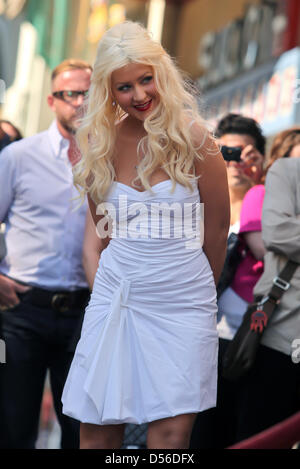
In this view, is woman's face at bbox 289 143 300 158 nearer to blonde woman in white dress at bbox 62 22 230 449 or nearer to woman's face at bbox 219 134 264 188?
woman's face at bbox 219 134 264 188

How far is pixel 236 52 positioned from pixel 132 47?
1068 centimetres

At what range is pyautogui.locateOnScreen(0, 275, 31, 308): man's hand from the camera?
3.83 metres

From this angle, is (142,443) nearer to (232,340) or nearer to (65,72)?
(232,340)

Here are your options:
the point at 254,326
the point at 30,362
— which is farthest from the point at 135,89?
the point at 30,362

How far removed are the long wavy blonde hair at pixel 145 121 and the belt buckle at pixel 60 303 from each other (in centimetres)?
103

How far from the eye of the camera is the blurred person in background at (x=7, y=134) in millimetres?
4559

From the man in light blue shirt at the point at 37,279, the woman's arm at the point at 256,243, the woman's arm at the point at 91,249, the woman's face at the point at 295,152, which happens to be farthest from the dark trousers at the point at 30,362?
the woman's face at the point at 295,152

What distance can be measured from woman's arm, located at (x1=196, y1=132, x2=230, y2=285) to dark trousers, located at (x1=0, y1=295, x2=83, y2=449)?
106 cm

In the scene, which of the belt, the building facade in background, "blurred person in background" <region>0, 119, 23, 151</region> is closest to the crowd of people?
the belt

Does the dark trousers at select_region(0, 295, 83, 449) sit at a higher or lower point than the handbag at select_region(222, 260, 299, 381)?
lower

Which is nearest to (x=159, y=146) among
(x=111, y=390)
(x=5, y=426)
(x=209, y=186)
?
(x=209, y=186)

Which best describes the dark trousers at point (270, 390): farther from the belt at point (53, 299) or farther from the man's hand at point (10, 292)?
the man's hand at point (10, 292)

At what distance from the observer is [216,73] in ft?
45.5
